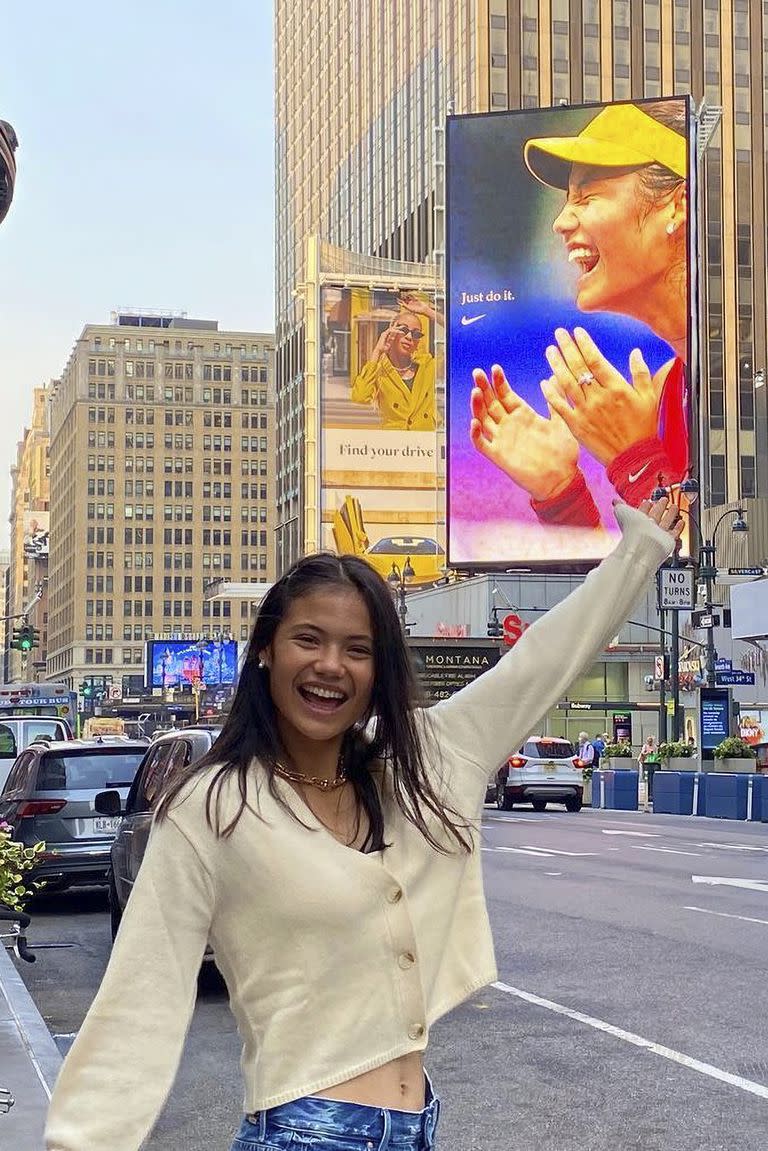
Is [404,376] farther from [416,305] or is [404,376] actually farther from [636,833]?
[636,833]

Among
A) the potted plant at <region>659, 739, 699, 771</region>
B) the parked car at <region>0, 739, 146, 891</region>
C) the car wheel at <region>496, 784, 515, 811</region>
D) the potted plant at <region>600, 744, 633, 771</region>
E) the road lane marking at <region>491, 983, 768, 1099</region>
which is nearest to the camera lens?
the road lane marking at <region>491, 983, 768, 1099</region>

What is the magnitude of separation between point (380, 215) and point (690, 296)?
4925 cm

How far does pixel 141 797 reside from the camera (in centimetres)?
1356

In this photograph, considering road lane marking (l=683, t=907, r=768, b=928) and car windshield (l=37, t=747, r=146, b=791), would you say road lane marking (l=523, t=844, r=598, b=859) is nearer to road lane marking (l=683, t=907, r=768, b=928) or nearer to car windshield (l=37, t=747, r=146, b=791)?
road lane marking (l=683, t=907, r=768, b=928)

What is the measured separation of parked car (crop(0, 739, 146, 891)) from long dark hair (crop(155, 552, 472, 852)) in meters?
13.8

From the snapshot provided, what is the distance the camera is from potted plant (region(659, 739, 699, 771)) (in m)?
43.5

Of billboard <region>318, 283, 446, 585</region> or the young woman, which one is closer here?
the young woman

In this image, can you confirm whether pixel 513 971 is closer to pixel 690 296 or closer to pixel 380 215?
pixel 690 296

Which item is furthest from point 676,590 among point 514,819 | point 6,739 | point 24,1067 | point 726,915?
point 24,1067

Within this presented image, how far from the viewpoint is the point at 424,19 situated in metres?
109

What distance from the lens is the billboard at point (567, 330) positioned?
73438 mm

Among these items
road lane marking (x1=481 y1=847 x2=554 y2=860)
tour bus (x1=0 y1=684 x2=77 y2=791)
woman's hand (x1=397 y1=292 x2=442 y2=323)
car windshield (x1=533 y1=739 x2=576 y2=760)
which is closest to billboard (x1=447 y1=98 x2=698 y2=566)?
tour bus (x1=0 y1=684 x2=77 y2=791)

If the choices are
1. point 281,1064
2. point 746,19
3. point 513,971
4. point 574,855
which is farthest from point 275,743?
point 746,19

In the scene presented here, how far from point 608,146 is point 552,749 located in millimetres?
45090
